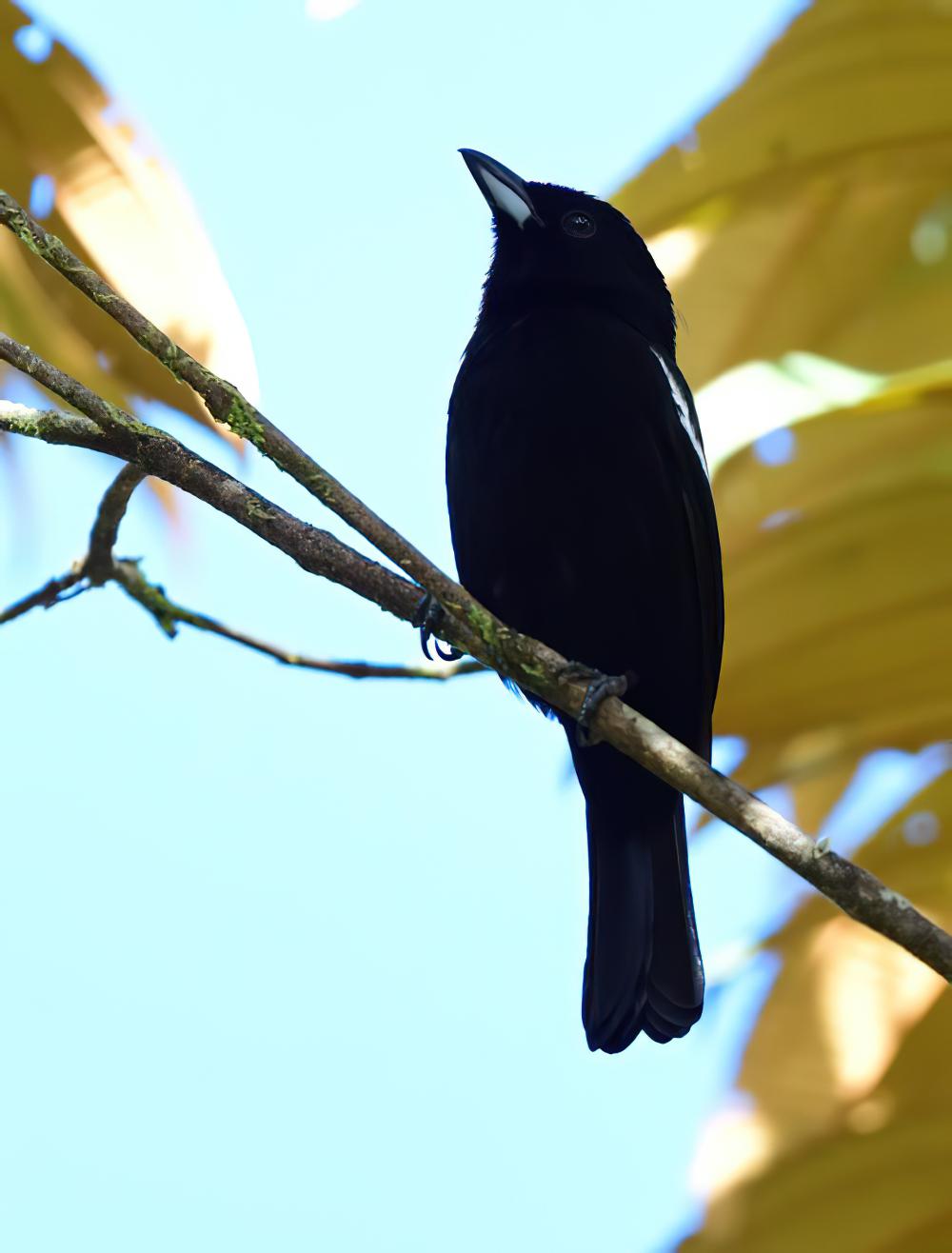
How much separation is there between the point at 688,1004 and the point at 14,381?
179 cm

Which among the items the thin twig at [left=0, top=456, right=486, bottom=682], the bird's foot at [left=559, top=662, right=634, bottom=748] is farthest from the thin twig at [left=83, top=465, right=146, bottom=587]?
the bird's foot at [left=559, top=662, right=634, bottom=748]

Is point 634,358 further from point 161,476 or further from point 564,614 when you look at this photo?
point 161,476

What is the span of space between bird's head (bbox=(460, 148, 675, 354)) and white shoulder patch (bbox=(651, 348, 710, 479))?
15cm

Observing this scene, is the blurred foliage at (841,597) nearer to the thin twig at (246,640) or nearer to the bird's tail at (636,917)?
the bird's tail at (636,917)

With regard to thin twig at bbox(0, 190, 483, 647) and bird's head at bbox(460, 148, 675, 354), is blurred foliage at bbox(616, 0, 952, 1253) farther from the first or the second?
thin twig at bbox(0, 190, 483, 647)

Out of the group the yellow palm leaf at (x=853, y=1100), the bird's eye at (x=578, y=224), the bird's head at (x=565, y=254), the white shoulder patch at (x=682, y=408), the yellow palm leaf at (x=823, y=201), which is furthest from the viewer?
the bird's eye at (x=578, y=224)

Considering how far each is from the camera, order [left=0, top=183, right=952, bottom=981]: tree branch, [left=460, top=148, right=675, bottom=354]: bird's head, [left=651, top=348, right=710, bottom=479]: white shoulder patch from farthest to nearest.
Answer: [left=460, top=148, right=675, bottom=354]: bird's head, [left=651, top=348, right=710, bottom=479]: white shoulder patch, [left=0, top=183, right=952, bottom=981]: tree branch

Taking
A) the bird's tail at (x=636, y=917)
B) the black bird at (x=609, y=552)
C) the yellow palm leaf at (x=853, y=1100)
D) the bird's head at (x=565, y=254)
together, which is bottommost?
the yellow palm leaf at (x=853, y=1100)

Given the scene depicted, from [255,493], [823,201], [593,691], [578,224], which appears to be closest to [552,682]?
[593,691]

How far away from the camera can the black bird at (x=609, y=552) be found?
9.26 feet

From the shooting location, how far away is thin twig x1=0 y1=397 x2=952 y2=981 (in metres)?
1.76

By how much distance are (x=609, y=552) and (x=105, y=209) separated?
3.68ft

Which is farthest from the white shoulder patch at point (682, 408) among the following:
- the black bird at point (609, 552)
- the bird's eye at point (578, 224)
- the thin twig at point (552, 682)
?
the thin twig at point (552, 682)

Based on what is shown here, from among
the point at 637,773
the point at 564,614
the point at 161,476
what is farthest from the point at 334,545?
the point at 637,773
